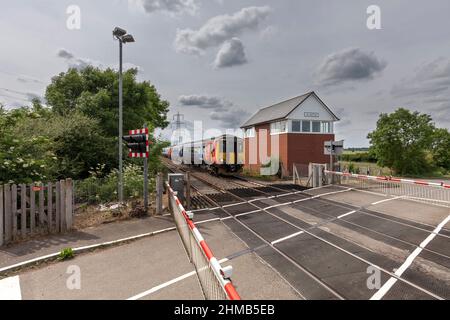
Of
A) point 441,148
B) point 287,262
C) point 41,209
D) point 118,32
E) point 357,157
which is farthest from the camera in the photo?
point 357,157

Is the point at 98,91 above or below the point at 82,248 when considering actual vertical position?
above

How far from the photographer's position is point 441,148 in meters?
35.3

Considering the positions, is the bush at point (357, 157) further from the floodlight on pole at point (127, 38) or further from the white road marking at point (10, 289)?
the white road marking at point (10, 289)

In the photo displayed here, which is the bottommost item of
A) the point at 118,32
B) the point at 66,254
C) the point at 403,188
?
the point at 66,254

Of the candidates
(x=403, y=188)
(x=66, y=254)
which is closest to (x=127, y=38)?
(x=66, y=254)

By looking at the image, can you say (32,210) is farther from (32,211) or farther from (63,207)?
(63,207)

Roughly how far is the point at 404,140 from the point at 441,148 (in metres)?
8.87

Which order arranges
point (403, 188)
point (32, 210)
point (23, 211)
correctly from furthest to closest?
point (403, 188), point (32, 210), point (23, 211)

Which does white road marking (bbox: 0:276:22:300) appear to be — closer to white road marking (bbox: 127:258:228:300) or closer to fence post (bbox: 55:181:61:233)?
white road marking (bbox: 127:258:228:300)

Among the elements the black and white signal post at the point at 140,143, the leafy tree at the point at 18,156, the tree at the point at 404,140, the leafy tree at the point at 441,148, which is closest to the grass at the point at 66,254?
the leafy tree at the point at 18,156

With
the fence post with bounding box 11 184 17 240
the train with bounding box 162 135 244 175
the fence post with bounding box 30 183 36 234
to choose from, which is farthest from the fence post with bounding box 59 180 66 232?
the train with bounding box 162 135 244 175

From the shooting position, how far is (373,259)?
17.9 feet

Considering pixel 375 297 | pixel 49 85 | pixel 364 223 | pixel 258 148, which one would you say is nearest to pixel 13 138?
pixel 375 297

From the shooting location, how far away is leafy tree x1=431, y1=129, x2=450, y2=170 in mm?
35000
